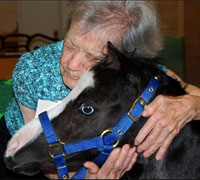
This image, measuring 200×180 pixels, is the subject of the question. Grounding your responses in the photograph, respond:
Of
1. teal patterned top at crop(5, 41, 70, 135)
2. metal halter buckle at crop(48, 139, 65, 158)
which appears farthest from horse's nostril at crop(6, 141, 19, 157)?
teal patterned top at crop(5, 41, 70, 135)

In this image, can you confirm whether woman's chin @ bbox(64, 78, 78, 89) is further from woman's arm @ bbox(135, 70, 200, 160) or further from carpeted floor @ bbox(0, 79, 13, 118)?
carpeted floor @ bbox(0, 79, 13, 118)

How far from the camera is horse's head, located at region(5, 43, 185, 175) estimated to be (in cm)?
112

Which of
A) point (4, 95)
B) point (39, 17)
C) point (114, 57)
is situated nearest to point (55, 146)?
point (114, 57)

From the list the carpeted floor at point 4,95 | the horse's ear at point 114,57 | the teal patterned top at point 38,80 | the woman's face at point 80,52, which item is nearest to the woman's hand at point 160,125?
the horse's ear at point 114,57

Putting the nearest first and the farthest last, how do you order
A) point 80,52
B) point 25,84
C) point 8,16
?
point 80,52 < point 25,84 < point 8,16

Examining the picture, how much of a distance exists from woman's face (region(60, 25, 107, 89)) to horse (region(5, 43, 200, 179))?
18 centimetres

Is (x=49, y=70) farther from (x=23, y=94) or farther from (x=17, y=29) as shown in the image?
(x=17, y=29)

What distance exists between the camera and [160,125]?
1.17 m

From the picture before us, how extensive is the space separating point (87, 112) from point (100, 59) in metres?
0.23

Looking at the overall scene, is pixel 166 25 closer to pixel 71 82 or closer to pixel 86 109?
pixel 71 82

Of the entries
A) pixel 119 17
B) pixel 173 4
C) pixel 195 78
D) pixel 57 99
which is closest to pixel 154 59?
pixel 119 17

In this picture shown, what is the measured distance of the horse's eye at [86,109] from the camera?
1112mm

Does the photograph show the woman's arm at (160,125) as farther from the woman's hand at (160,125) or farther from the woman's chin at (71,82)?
the woman's chin at (71,82)

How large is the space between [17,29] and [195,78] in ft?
11.4
